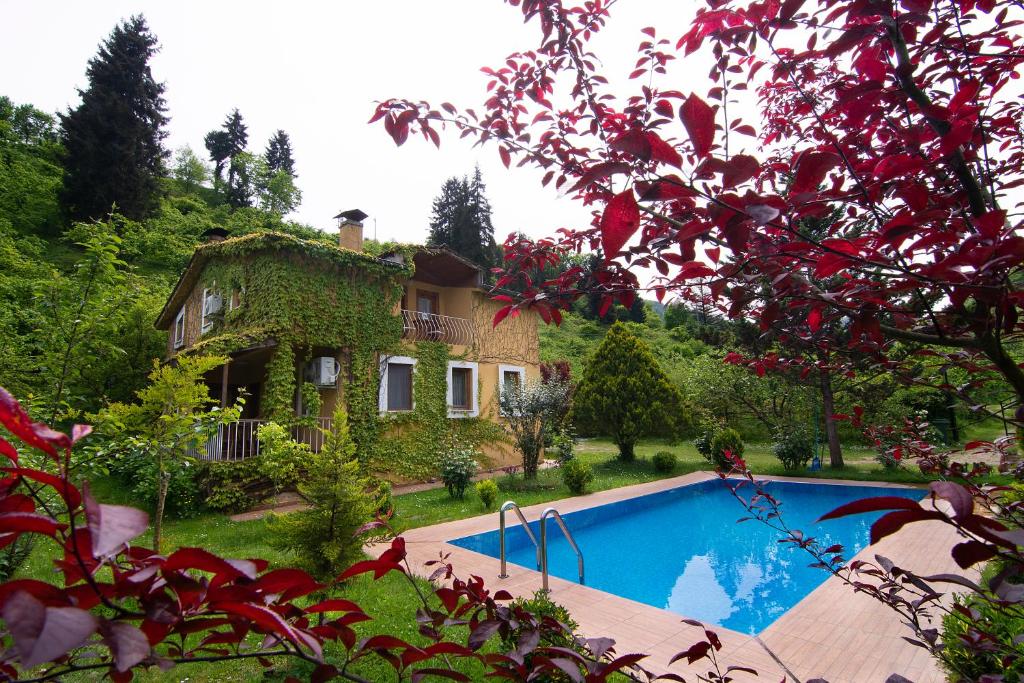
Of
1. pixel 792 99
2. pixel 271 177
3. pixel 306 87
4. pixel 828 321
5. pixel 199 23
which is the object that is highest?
pixel 271 177

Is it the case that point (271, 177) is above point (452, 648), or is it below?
above

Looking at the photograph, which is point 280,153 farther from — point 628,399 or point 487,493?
point 487,493

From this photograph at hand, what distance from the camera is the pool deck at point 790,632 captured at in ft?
12.4

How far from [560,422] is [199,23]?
1126 centimetres

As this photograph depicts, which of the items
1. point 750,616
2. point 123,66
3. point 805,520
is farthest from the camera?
point 123,66

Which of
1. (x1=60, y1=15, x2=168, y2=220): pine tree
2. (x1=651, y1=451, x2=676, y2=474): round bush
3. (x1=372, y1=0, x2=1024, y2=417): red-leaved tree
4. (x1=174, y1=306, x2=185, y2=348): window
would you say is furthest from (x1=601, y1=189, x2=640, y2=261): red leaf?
(x1=60, y1=15, x2=168, y2=220): pine tree

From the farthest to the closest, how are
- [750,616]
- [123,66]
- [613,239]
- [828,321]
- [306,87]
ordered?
[123,66], [750,616], [306,87], [828,321], [613,239]

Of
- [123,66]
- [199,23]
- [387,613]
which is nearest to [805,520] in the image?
[387,613]

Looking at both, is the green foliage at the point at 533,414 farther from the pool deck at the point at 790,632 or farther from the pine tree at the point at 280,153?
the pine tree at the point at 280,153

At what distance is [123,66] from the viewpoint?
103 feet

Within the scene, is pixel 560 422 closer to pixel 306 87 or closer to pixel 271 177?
pixel 306 87

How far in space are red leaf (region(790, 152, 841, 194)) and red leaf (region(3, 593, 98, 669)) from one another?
3.73ft

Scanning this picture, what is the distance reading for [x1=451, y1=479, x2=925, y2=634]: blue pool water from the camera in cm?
658

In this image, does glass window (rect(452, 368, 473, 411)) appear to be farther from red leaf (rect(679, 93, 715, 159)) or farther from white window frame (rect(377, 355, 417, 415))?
red leaf (rect(679, 93, 715, 159))
